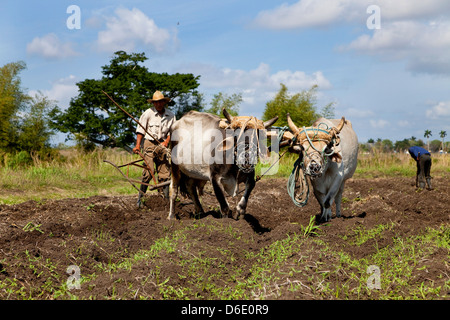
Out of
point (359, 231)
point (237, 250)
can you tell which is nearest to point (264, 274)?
point (237, 250)

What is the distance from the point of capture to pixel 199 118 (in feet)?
28.3

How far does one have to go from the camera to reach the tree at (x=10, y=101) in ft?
78.7

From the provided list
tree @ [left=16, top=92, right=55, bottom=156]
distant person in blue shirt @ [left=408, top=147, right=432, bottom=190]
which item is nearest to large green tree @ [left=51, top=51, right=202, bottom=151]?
tree @ [left=16, top=92, right=55, bottom=156]

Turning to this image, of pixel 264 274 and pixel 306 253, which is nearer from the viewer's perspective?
pixel 264 274

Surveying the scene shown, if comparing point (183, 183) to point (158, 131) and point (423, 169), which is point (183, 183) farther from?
point (423, 169)

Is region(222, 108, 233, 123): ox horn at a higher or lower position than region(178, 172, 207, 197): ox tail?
higher

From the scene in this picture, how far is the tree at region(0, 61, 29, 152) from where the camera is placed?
2398 centimetres

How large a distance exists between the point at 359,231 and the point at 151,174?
4.04 metres

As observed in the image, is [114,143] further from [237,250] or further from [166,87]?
[237,250]

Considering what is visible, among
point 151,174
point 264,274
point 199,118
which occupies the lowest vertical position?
point 264,274

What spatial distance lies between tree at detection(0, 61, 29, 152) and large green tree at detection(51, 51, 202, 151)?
790cm

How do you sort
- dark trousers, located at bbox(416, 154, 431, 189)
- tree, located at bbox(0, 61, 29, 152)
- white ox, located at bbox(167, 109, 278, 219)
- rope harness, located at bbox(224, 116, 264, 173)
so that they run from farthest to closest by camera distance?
1. tree, located at bbox(0, 61, 29, 152)
2. dark trousers, located at bbox(416, 154, 431, 189)
3. white ox, located at bbox(167, 109, 278, 219)
4. rope harness, located at bbox(224, 116, 264, 173)

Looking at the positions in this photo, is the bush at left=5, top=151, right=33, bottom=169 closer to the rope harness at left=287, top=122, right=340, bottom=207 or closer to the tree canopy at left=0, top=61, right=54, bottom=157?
the tree canopy at left=0, top=61, right=54, bottom=157

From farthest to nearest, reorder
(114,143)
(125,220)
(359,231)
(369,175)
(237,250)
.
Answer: (114,143) < (369,175) < (125,220) < (359,231) < (237,250)
